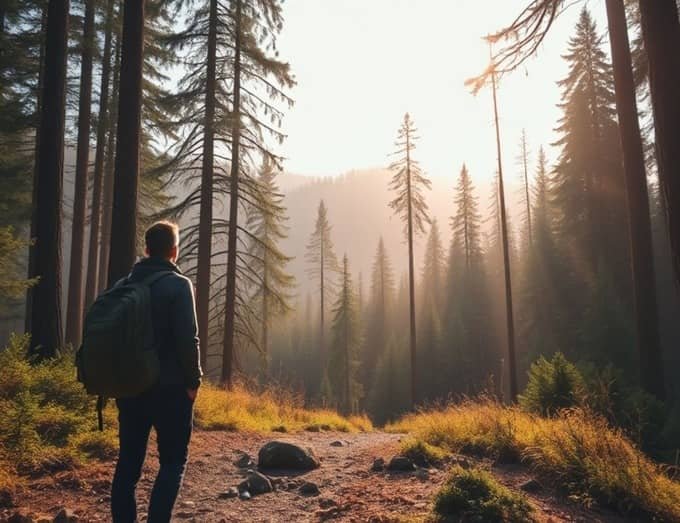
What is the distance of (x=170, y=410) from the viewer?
2861 mm

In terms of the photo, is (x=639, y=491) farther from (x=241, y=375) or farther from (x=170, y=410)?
(x=241, y=375)

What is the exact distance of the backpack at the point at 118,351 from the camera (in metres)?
2.67

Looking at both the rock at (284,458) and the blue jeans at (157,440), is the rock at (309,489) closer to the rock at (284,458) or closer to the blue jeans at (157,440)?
the rock at (284,458)

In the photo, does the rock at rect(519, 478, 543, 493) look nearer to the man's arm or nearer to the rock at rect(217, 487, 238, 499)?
the rock at rect(217, 487, 238, 499)

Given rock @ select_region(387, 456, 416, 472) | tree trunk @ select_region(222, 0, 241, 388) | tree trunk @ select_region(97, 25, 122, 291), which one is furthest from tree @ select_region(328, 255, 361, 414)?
rock @ select_region(387, 456, 416, 472)

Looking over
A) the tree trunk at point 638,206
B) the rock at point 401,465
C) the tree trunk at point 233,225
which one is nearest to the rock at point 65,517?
the rock at point 401,465

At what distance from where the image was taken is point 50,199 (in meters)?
7.83

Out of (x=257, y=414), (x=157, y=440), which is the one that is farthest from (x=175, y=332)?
(x=257, y=414)

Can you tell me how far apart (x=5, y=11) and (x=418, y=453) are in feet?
50.1

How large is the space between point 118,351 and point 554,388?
814cm

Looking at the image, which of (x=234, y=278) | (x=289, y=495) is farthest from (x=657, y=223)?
(x=289, y=495)

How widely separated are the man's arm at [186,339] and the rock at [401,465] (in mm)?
3512

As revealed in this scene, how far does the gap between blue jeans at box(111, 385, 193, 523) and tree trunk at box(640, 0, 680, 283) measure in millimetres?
5235

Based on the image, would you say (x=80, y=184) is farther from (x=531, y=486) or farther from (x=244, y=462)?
(x=531, y=486)
